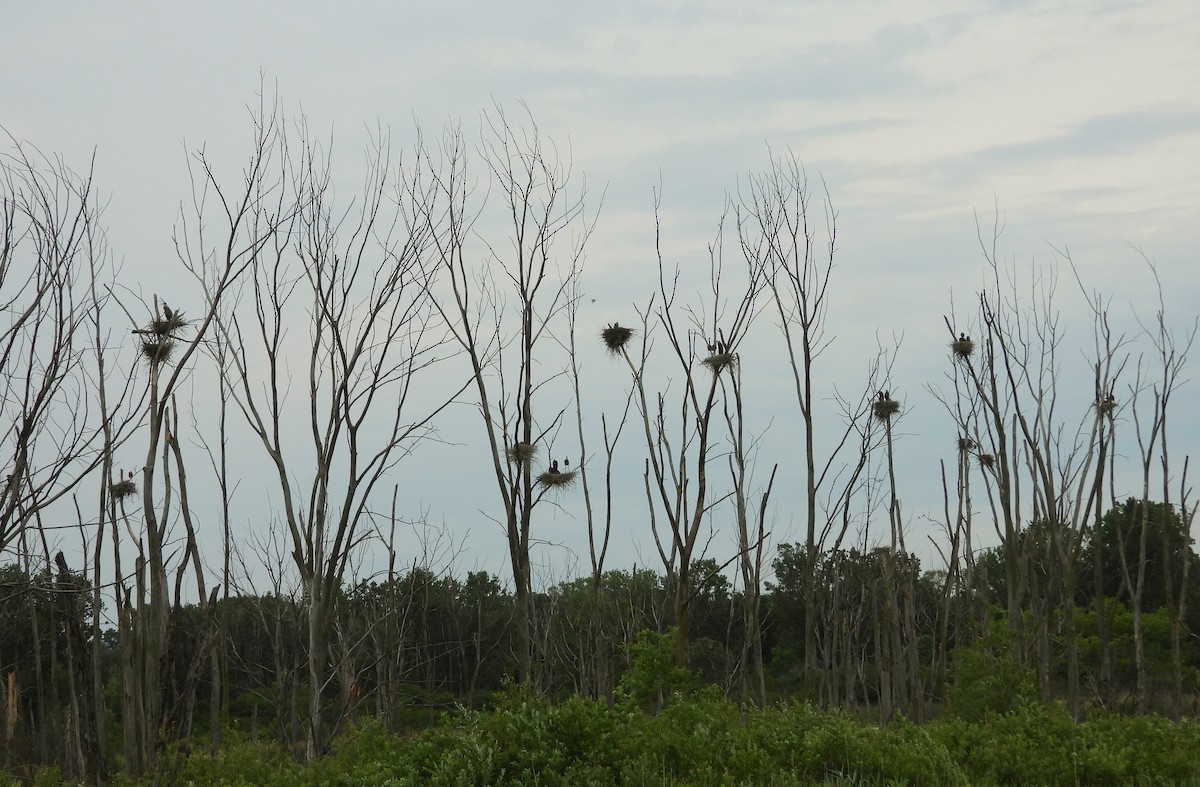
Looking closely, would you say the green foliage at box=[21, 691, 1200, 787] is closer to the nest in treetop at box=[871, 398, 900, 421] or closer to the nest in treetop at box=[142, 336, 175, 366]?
the nest in treetop at box=[142, 336, 175, 366]

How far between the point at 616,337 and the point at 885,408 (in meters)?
4.35

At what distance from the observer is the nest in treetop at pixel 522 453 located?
11203 millimetres

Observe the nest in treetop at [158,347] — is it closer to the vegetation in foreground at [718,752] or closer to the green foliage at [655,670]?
the vegetation in foreground at [718,752]

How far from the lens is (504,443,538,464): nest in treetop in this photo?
11.2m

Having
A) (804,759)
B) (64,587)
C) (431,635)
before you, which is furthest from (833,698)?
(431,635)

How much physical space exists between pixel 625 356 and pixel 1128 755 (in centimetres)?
712

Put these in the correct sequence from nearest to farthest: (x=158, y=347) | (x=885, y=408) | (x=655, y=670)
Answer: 1. (x=158, y=347)
2. (x=655, y=670)
3. (x=885, y=408)

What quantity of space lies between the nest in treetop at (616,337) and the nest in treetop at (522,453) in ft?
6.10

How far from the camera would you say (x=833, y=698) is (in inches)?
711

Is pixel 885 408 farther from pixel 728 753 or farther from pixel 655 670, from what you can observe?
pixel 728 753

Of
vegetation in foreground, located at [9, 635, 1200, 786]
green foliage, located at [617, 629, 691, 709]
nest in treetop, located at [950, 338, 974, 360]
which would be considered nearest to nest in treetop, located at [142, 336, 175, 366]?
vegetation in foreground, located at [9, 635, 1200, 786]

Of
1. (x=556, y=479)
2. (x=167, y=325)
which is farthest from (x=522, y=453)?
(x=167, y=325)

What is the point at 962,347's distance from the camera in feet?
47.7

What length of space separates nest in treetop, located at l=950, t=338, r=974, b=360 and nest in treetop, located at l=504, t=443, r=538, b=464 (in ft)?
21.7
